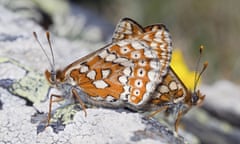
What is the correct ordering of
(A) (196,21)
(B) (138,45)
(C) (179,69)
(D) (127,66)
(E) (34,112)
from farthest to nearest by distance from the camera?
(A) (196,21) → (C) (179,69) → (D) (127,66) → (B) (138,45) → (E) (34,112)

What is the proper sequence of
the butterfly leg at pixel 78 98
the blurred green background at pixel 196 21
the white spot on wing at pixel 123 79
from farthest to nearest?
the blurred green background at pixel 196 21 → the white spot on wing at pixel 123 79 → the butterfly leg at pixel 78 98

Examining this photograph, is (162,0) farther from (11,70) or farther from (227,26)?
(11,70)

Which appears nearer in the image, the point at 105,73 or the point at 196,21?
the point at 105,73

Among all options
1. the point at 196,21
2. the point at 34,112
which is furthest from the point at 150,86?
the point at 196,21

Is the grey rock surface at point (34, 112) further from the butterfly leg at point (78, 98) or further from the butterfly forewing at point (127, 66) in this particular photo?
the butterfly forewing at point (127, 66)

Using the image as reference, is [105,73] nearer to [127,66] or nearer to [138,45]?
[127,66]

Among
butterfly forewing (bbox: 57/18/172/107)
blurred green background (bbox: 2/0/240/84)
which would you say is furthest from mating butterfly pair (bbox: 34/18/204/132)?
blurred green background (bbox: 2/0/240/84)

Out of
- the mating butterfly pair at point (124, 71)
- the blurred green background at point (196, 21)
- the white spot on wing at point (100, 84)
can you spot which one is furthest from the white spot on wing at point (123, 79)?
the blurred green background at point (196, 21)

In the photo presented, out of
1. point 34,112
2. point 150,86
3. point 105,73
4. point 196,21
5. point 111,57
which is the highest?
point 196,21

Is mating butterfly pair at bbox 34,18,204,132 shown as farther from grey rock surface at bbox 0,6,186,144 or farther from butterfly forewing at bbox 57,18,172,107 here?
grey rock surface at bbox 0,6,186,144
